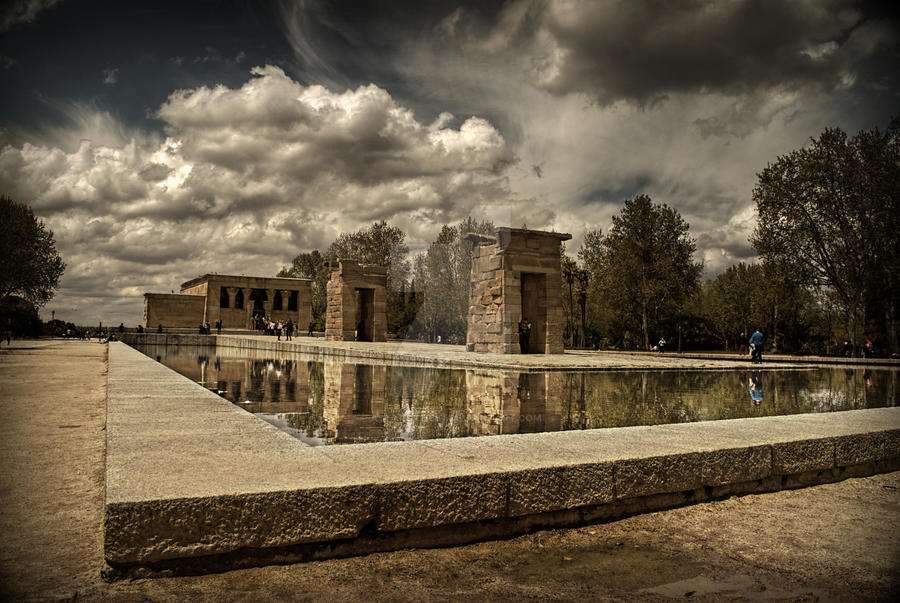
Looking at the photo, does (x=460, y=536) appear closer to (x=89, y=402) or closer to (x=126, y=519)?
(x=126, y=519)

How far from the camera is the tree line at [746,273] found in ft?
91.1

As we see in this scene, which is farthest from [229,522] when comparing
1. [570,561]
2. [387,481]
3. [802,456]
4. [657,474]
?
[802,456]

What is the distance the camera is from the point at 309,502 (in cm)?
246

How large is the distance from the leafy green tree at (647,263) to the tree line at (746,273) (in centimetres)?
9

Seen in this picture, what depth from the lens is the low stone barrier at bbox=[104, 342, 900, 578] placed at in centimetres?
231

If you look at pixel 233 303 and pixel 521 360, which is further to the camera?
pixel 233 303

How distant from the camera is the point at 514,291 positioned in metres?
18.8

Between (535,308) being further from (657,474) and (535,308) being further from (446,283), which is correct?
(446,283)

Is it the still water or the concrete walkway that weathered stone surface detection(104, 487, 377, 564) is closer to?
the still water

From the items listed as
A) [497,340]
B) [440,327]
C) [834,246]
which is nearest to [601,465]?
[497,340]

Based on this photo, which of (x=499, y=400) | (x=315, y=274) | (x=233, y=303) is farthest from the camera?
(x=315, y=274)

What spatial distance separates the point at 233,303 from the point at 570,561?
53402 mm

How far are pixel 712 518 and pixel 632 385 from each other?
5516mm

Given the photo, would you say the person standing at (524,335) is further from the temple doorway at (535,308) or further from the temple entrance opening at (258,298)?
the temple entrance opening at (258,298)
